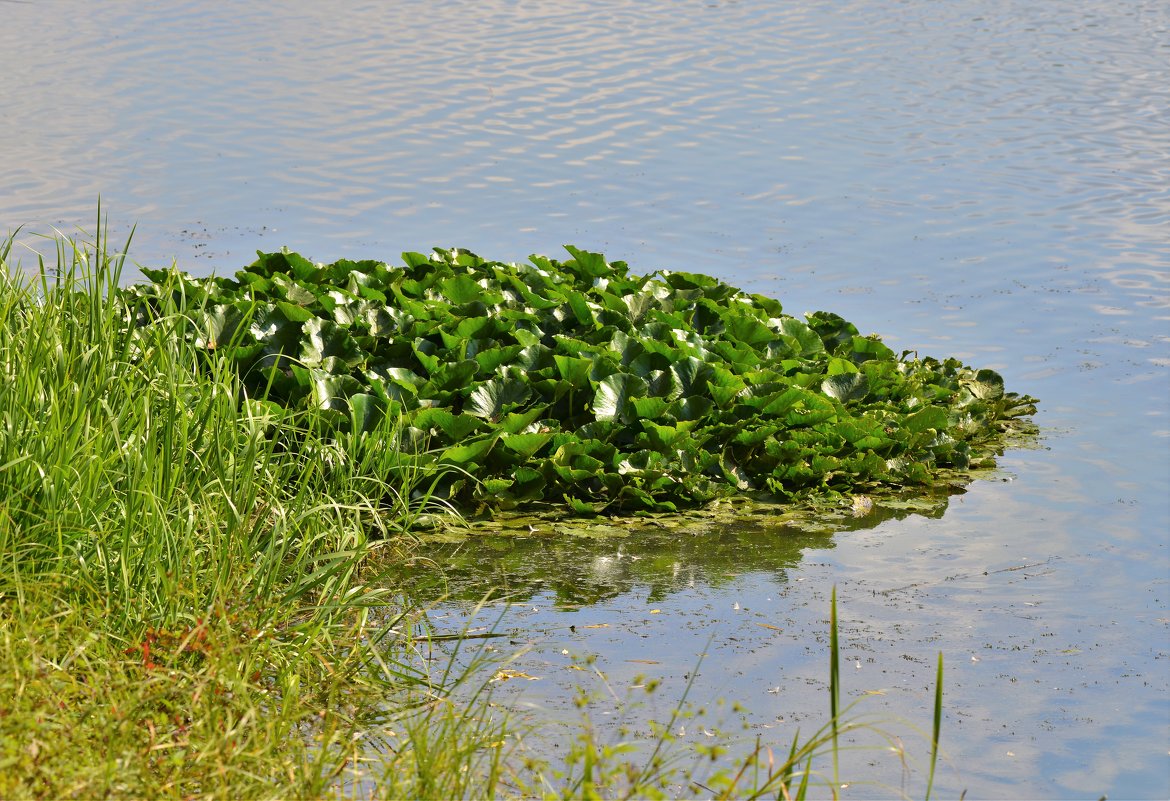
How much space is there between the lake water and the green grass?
0.44 metres

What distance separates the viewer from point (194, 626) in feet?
11.8

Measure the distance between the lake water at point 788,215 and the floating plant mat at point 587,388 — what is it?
36 cm

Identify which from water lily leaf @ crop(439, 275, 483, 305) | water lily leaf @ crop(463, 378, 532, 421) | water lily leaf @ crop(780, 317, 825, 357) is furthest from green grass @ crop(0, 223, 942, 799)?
water lily leaf @ crop(780, 317, 825, 357)

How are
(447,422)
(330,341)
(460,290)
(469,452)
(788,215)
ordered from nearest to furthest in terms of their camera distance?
(469,452), (447,422), (330,341), (460,290), (788,215)

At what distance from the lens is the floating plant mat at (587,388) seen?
5.79m

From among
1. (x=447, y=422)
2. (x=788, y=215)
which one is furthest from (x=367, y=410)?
(x=788, y=215)

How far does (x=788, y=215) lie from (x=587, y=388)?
5259 millimetres

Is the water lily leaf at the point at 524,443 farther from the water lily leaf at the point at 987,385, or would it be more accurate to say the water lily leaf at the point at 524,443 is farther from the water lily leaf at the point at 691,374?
the water lily leaf at the point at 987,385

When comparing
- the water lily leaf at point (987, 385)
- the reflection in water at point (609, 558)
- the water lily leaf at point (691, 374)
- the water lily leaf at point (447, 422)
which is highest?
the water lily leaf at point (691, 374)

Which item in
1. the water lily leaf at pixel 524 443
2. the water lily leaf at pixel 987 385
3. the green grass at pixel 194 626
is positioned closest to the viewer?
the green grass at pixel 194 626

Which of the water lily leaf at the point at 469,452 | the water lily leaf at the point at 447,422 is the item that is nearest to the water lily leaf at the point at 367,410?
the water lily leaf at the point at 447,422

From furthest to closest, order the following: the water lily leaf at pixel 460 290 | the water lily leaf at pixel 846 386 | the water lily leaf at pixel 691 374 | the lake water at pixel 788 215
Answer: the water lily leaf at pixel 460 290 < the water lily leaf at pixel 846 386 < the water lily leaf at pixel 691 374 < the lake water at pixel 788 215

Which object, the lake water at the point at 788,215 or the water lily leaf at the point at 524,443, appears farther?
the water lily leaf at the point at 524,443

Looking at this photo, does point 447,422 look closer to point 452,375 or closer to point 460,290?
point 452,375
